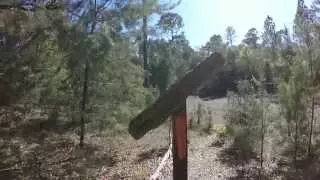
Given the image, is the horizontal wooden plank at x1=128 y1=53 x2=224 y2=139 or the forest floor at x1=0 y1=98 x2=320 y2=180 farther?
the forest floor at x1=0 y1=98 x2=320 y2=180

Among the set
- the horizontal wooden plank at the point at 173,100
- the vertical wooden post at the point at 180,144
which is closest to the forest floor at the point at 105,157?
the vertical wooden post at the point at 180,144

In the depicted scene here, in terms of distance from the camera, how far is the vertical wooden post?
3.36 meters

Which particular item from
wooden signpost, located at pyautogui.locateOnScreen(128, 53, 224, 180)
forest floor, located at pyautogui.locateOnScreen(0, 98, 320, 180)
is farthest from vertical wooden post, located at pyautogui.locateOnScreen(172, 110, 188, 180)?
forest floor, located at pyautogui.locateOnScreen(0, 98, 320, 180)

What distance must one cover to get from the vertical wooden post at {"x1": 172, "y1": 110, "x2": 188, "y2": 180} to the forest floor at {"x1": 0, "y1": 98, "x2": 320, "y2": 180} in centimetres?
637

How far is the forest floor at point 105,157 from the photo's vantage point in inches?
538

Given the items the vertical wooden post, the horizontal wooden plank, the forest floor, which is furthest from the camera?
the forest floor

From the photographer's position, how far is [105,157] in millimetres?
16516

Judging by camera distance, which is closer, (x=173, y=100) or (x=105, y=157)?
(x=173, y=100)

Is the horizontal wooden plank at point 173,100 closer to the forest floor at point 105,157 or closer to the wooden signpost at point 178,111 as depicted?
the wooden signpost at point 178,111

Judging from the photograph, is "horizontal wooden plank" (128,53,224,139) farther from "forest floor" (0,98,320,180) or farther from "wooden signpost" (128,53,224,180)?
"forest floor" (0,98,320,180)

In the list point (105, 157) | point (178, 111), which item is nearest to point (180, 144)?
point (178, 111)

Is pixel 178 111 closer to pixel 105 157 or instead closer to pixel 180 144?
pixel 180 144

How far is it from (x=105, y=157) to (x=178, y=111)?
44.5 ft

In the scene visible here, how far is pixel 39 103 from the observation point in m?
16.5
